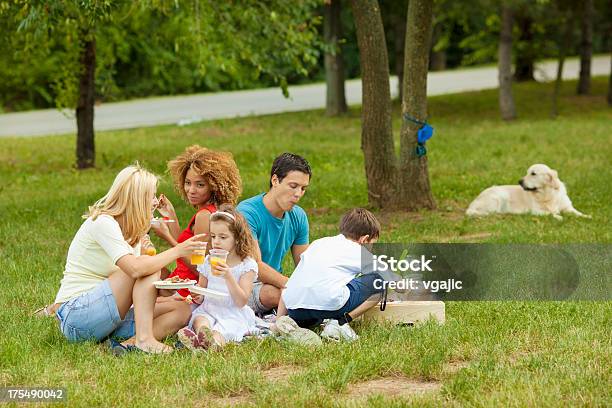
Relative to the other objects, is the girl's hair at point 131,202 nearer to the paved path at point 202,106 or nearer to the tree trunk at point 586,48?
the paved path at point 202,106

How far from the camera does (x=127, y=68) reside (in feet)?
103

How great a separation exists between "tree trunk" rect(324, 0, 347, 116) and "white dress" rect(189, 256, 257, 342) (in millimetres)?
15927

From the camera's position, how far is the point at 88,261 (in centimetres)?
641

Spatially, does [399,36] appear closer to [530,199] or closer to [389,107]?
[389,107]

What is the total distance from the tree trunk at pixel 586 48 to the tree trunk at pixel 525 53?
1.63 m

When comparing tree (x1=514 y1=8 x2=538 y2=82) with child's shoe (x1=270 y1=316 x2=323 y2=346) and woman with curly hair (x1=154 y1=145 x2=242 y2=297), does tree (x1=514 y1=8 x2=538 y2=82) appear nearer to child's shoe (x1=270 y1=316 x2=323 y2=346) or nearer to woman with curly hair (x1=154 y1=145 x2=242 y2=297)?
woman with curly hair (x1=154 y1=145 x2=242 y2=297)

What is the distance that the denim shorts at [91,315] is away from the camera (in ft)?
20.4

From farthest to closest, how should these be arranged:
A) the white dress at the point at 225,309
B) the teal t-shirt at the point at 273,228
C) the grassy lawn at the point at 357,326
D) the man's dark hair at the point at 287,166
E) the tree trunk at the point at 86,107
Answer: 1. the tree trunk at the point at 86,107
2. the teal t-shirt at the point at 273,228
3. the man's dark hair at the point at 287,166
4. the white dress at the point at 225,309
5. the grassy lawn at the point at 357,326

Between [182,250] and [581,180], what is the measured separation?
29.2 feet

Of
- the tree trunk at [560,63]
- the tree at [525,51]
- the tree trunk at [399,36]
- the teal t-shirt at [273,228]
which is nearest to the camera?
the teal t-shirt at [273,228]

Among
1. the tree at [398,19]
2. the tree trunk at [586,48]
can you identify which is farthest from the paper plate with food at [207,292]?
the tree trunk at [586,48]

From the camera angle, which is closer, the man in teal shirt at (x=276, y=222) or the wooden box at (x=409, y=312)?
the wooden box at (x=409, y=312)

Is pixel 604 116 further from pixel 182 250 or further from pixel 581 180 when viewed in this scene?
pixel 182 250

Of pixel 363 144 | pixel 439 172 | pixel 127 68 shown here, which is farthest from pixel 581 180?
pixel 127 68
